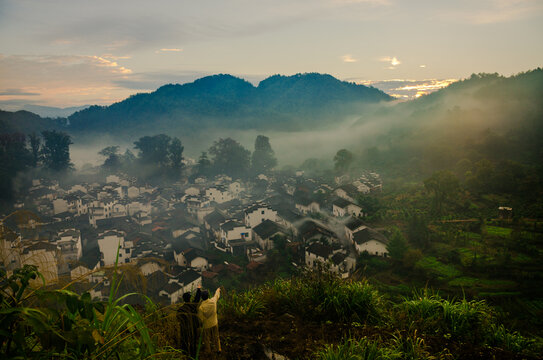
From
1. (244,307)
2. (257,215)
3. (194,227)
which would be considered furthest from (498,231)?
(194,227)

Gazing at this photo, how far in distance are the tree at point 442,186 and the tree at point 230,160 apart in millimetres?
35456

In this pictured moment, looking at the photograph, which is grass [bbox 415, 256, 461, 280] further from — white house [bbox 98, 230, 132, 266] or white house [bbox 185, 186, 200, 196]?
white house [bbox 185, 186, 200, 196]

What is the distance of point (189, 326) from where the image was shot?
3029 millimetres

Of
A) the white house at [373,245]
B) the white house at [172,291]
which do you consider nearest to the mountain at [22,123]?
the white house at [172,291]

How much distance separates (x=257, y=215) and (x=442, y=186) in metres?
15.4

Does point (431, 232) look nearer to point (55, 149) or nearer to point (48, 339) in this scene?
point (48, 339)

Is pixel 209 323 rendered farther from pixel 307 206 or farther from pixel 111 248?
pixel 307 206

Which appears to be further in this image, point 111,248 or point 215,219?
point 215,219

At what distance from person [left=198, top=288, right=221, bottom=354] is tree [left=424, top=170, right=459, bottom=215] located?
2592 centimetres

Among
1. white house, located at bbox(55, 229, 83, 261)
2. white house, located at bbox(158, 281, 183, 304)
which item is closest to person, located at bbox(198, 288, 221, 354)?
white house, located at bbox(158, 281, 183, 304)

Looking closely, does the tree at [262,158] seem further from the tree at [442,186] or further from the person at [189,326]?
the person at [189,326]

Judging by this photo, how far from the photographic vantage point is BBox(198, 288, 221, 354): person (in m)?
2.96

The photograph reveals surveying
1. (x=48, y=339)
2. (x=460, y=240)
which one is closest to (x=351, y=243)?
(x=460, y=240)

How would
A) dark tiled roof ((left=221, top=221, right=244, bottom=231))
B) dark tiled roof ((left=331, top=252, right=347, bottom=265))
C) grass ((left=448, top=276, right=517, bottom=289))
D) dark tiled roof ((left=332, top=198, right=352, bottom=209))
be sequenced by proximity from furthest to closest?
dark tiled roof ((left=332, top=198, right=352, bottom=209)), dark tiled roof ((left=221, top=221, right=244, bottom=231)), dark tiled roof ((left=331, top=252, right=347, bottom=265)), grass ((left=448, top=276, right=517, bottom=289))
